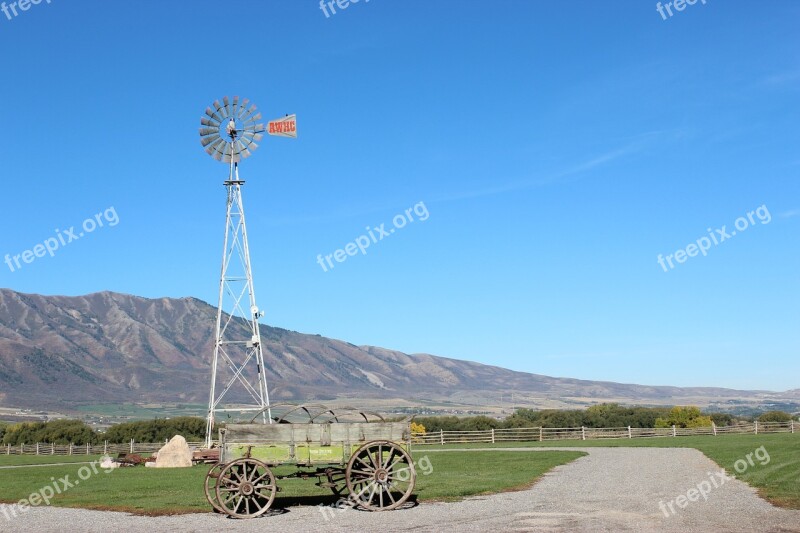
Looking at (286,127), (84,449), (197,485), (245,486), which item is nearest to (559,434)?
(286,127)

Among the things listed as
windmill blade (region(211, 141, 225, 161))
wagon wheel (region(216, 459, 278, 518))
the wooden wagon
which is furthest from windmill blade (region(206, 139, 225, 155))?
wagon wheel (region(216, 459, 278, 518))

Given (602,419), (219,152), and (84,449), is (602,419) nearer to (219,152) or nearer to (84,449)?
(84,449)

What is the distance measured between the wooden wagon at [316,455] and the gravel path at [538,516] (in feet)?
2.20

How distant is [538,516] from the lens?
1694 cm

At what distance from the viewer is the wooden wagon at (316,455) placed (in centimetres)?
1869

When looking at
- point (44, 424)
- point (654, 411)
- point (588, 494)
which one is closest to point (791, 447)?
point (588, 494)

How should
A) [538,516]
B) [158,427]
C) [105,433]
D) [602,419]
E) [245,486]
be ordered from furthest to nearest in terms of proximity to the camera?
[602,419] < [105,433] < [158,427] < [245,486] < [538,516]

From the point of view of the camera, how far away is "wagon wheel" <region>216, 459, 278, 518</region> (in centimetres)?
1834

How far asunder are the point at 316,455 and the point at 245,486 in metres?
1.77

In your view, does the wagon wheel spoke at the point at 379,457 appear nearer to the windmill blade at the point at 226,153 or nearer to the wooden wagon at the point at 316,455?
the wooden wagon at the point at 316,455

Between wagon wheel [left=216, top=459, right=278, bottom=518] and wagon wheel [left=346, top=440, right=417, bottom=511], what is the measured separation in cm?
190

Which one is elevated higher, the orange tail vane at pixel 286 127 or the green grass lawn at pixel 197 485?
the orange tail vane at pixel 286 127

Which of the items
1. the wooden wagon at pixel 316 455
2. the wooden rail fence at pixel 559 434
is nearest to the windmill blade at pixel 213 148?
the wooden wagon at pixel 316 455

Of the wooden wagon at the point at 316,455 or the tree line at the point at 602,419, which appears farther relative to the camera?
the tree line at the point at 602,419
